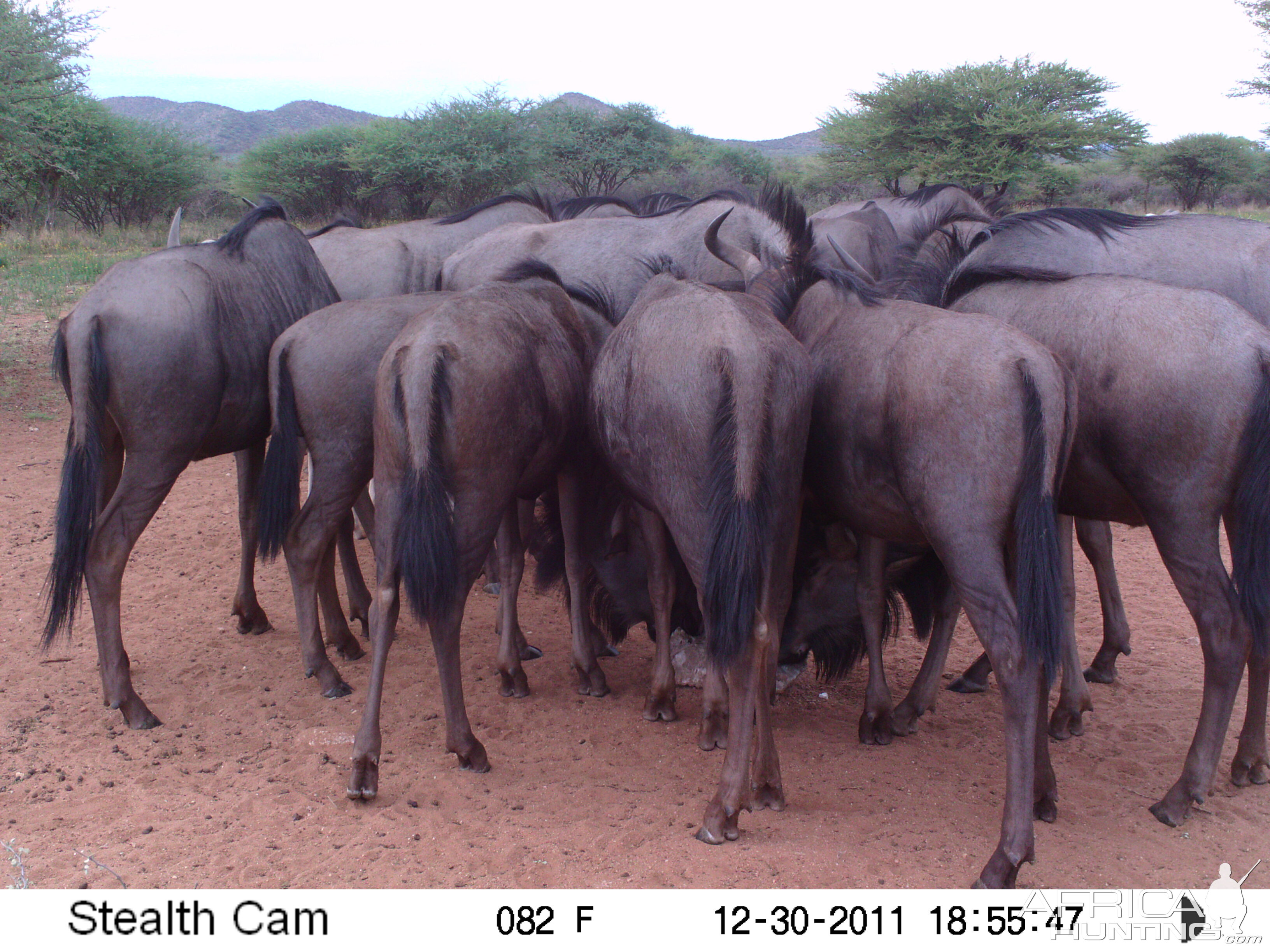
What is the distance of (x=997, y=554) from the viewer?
312 centimetres

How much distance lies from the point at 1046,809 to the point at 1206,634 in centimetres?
88

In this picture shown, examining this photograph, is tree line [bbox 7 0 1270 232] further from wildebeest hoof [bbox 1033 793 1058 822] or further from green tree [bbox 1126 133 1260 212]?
wildebeest hoof [bbox 1033 793 1058 822]

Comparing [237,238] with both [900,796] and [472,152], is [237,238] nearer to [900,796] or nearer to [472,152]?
[900,796]

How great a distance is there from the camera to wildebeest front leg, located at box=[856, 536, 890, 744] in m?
4.17

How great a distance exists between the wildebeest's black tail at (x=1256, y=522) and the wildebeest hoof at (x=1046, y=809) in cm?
100

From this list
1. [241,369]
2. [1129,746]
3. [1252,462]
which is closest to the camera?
[1252,462]

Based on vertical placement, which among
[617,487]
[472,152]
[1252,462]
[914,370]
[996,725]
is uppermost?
[472,152]

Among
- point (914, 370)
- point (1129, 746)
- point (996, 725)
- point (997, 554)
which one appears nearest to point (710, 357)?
point (914, 370)

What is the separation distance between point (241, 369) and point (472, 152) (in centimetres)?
2019

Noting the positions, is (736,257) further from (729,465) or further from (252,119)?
(252,119)

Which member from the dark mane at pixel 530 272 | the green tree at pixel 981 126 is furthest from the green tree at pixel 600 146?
the dark mane at pixel 530 272

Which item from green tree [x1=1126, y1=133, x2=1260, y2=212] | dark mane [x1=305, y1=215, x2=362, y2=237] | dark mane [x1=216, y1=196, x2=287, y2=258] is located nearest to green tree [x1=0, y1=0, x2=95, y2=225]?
dark mane [x1=305, y1=215, x2=362, y2=237]

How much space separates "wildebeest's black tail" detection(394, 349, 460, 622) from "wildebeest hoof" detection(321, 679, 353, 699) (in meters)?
1.27

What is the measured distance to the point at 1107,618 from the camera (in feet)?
16.3
